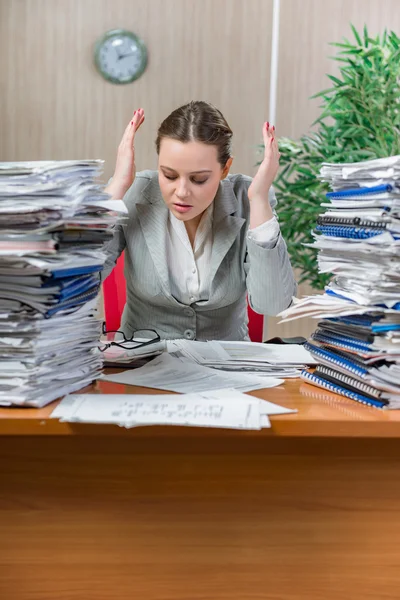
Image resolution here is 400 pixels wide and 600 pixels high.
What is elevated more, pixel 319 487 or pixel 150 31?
pixel 150 31

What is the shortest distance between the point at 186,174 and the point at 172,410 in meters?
0.86

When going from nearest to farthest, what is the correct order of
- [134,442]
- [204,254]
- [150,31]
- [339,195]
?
[134,442] → [339,195] → [204,254] → [150,31]

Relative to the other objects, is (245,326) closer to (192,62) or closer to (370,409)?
(370,409)

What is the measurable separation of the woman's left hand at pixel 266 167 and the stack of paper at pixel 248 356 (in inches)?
14.9

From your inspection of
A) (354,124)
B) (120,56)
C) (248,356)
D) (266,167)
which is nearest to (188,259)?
(266,167)

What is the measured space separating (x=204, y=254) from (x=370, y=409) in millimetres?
1026

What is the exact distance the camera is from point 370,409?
1247 millimetres

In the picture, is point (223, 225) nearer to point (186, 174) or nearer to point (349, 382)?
point (186, 174)

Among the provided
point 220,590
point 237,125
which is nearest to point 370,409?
point 220,590

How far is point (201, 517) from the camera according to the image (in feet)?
4.04

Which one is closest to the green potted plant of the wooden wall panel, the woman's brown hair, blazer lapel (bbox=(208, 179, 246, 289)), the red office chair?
the wooden wall panel

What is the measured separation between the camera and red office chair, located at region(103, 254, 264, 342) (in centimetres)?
242

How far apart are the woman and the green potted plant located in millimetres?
1478

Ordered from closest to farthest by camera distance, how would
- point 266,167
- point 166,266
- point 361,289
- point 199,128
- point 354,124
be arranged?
point 361,289 → point 266,167 → point 199,128 → point 166,266 → point 354,124
